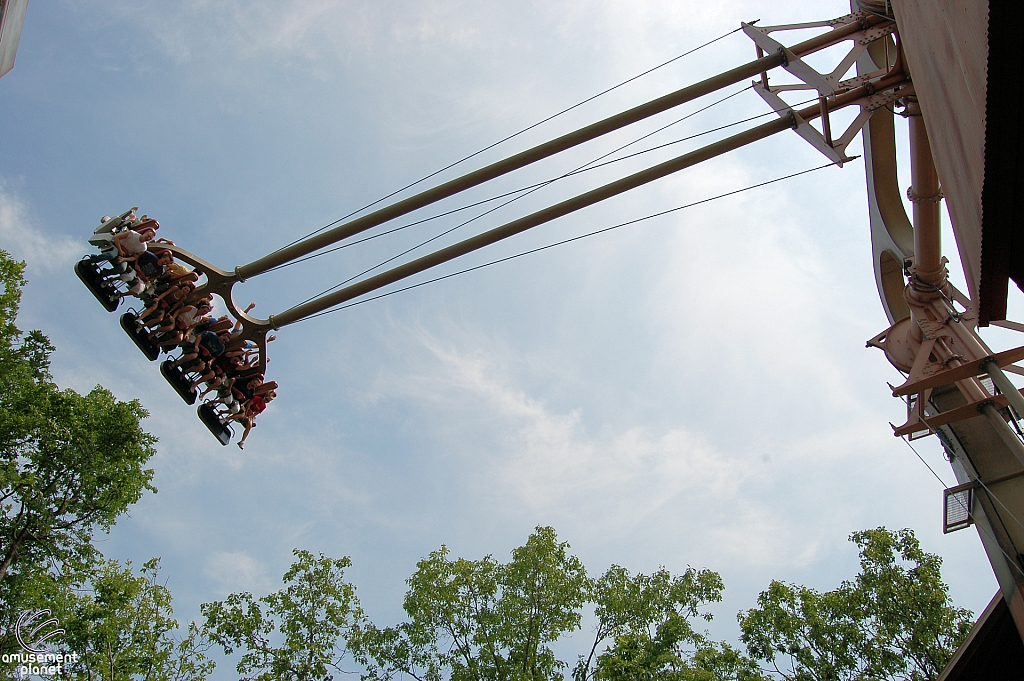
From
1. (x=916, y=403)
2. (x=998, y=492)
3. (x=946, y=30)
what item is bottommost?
(x=946, y=30)

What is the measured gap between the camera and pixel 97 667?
1351cm

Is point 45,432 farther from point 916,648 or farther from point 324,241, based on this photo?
point 916,648

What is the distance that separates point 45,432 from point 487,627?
33.2ft

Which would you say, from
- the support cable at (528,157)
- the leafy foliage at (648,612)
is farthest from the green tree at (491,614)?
the support cable at (528,157)

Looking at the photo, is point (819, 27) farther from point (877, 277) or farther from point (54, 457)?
point (54, 457)

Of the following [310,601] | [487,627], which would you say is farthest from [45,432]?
[487,627]

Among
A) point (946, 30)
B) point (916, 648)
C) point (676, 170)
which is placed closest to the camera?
point (946, 30)

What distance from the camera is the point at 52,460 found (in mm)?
16109
